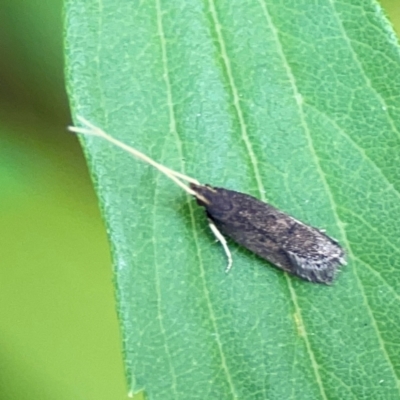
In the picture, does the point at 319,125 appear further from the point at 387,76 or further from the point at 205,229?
the point at 205,229

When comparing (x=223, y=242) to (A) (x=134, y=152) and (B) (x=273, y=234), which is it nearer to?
(B) (x=273, y=234)

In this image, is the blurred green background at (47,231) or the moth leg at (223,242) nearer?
the moth leg at (223,242)

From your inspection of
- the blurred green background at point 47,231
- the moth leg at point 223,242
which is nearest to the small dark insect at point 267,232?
the moth leg at point 223,242

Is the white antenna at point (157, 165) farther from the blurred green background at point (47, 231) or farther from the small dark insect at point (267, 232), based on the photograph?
the blurred green background at point (47, 231)

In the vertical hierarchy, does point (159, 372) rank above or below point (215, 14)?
below

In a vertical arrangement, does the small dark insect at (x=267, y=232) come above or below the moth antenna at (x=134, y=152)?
below

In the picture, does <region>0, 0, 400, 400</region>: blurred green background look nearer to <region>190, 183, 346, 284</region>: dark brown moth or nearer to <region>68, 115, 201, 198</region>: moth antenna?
<region>190, 183, 346, 284</region>: dark brown moth

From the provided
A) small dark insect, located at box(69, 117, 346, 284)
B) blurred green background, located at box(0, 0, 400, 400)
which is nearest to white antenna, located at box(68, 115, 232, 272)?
small dark insect, located at box(69, 117, 346, 284)

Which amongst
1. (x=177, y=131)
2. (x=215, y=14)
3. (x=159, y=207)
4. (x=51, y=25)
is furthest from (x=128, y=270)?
(x=51, y=25)
